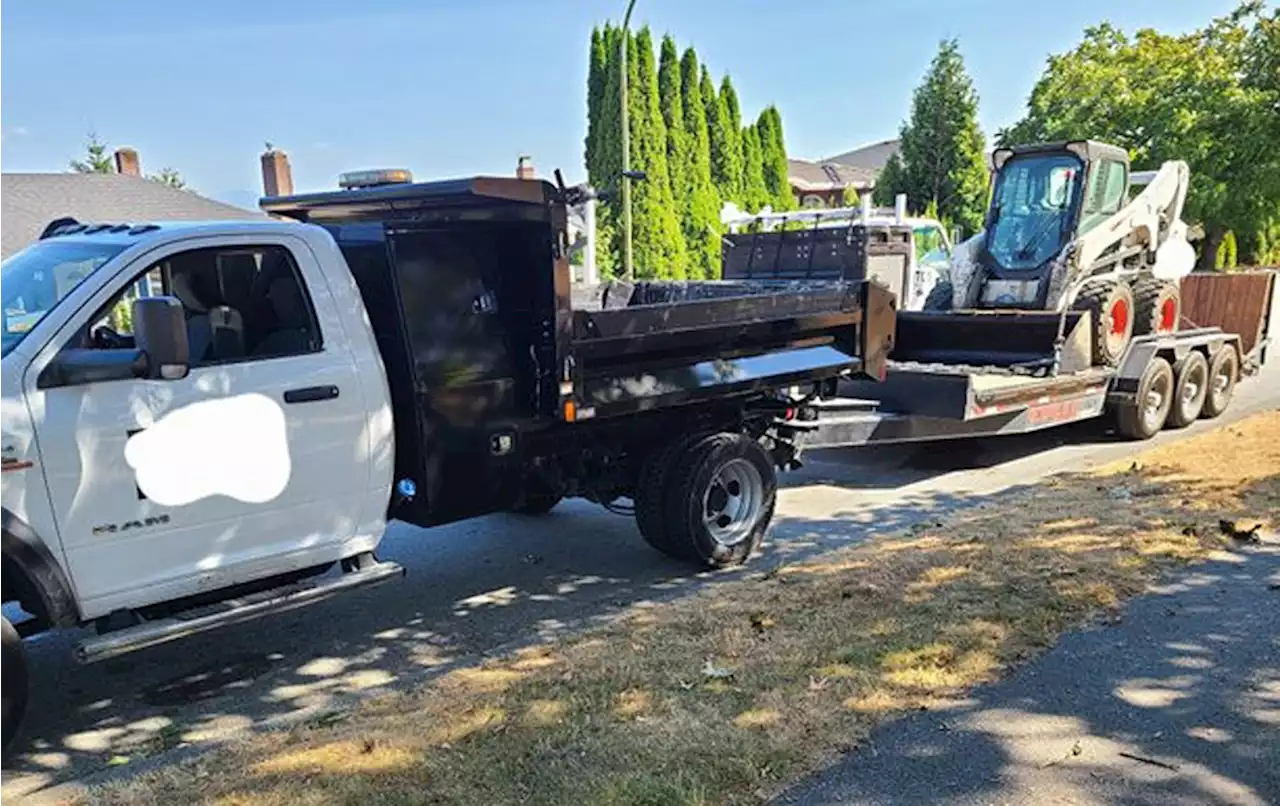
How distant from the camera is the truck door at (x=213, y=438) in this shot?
4.20 m

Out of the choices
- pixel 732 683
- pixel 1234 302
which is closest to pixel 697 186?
pixel 1234 302

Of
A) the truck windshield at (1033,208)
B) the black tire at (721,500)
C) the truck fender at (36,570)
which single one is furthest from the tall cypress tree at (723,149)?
the truck fender at (36,570)

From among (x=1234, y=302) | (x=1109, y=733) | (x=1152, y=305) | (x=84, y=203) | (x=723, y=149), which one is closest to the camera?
(x=1109, y=733)

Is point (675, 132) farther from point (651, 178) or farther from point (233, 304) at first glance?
point (233, 304)

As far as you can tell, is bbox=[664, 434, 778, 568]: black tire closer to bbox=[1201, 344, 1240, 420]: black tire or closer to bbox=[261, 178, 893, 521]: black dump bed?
bbox=[261, 178, 893, 521]: black dump bed

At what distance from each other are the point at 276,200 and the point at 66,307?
88.1 inches

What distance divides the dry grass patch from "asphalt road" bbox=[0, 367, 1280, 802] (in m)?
0.54

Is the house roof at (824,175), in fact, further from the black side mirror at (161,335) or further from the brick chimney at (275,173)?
the black side mirror at (161,335)

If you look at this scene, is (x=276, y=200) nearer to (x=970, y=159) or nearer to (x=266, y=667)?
(x=266, y=667)

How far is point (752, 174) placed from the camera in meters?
33.9

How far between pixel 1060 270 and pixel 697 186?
20.8m

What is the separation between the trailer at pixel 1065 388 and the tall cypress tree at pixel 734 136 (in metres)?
20.2

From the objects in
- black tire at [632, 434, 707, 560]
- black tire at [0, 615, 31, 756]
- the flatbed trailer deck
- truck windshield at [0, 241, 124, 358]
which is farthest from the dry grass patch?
truck windshield at [0, 241, 124, 358]

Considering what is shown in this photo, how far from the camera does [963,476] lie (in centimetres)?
922
